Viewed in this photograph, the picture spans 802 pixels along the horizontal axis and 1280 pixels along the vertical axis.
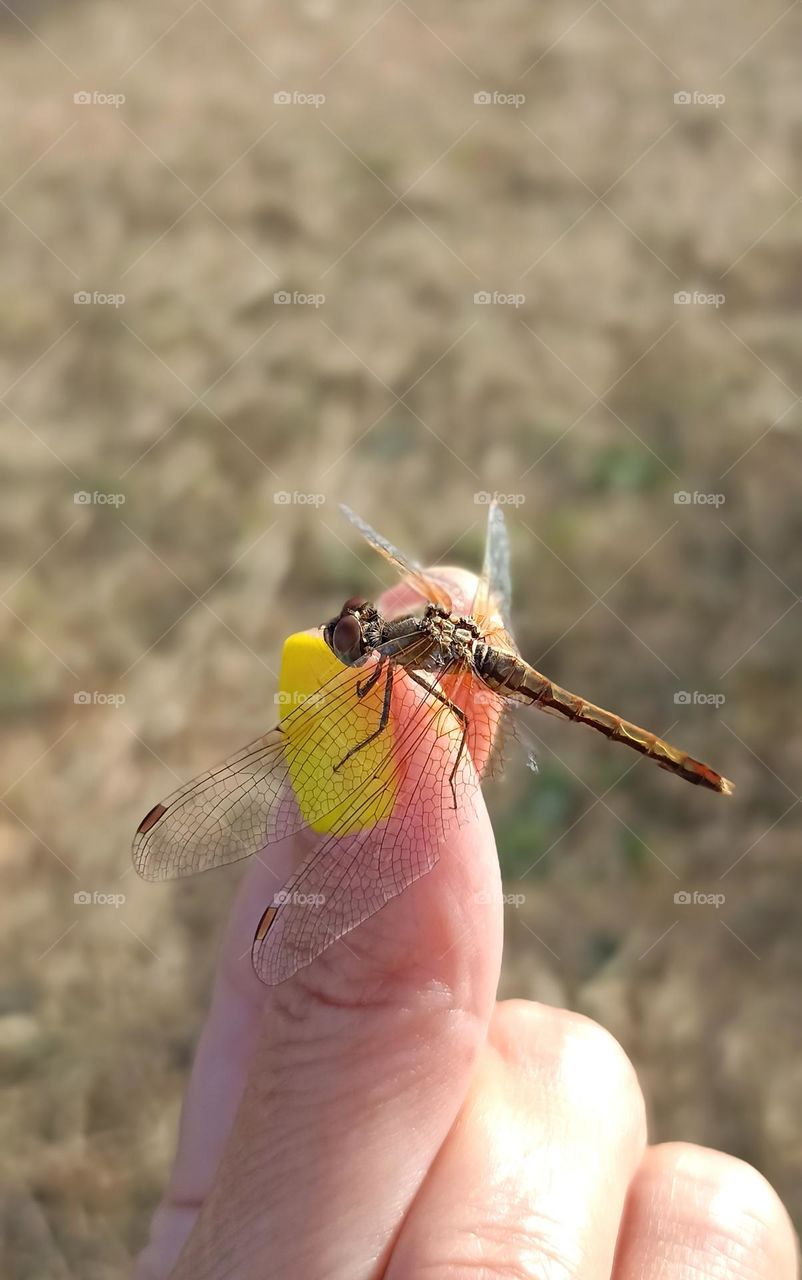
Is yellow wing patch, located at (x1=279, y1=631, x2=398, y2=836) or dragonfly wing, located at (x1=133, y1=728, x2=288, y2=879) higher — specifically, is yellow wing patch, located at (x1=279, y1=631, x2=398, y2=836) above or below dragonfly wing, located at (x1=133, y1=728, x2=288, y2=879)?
above

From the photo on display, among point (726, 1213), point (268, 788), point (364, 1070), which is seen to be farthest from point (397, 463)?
point (726, 1213)

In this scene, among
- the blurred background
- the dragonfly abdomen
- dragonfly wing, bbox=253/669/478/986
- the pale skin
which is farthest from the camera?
the blurred background

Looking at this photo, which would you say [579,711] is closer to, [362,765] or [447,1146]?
[362,765]

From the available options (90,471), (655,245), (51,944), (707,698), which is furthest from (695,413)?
(51,944)

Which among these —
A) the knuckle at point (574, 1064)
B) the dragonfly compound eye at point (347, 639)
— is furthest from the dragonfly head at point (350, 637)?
the knuckle at point (574, 1064)

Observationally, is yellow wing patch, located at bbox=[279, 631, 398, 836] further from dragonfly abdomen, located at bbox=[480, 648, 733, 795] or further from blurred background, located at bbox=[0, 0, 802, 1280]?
blurred background, located at bbox=[0, 0, 802, 1280]

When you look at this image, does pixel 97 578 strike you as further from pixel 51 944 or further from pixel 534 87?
pixel 534 87

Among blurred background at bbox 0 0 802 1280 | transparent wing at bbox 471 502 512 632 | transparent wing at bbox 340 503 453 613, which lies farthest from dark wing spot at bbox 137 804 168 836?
blurred background at bbox 0 0 802 1280
